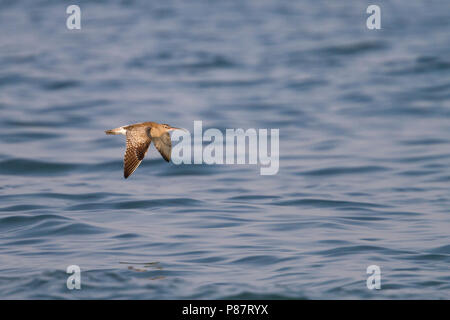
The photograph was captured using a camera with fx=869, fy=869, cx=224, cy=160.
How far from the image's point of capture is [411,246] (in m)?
11.7

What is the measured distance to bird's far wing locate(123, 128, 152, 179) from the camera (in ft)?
35.2

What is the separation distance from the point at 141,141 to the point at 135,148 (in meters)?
0.14

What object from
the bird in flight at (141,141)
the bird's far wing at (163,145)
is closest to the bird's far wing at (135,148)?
the bird in flight at (141,141)

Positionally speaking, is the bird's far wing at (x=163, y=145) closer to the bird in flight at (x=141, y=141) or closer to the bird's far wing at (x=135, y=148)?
the bird in flight at (x=141, y=141)

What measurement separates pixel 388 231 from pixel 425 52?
14.3 meters

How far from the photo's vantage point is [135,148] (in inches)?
427

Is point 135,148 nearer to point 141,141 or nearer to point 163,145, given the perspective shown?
point 141,141

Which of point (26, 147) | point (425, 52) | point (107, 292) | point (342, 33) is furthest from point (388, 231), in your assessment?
point (342, 33)

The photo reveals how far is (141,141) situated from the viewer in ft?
35.9

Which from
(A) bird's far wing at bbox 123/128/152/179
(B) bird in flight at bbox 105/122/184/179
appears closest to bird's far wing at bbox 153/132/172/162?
(B) bird in flight at bbox 105/122/184/179

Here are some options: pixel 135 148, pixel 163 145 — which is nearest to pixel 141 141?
pixel 135 148

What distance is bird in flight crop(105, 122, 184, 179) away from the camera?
10.8 m

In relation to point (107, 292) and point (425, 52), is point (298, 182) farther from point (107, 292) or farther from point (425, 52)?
point (425, 52)

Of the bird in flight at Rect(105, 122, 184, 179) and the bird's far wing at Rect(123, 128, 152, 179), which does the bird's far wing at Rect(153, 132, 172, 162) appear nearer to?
the bird in flight at Rect(105, 122, 184, 179)
